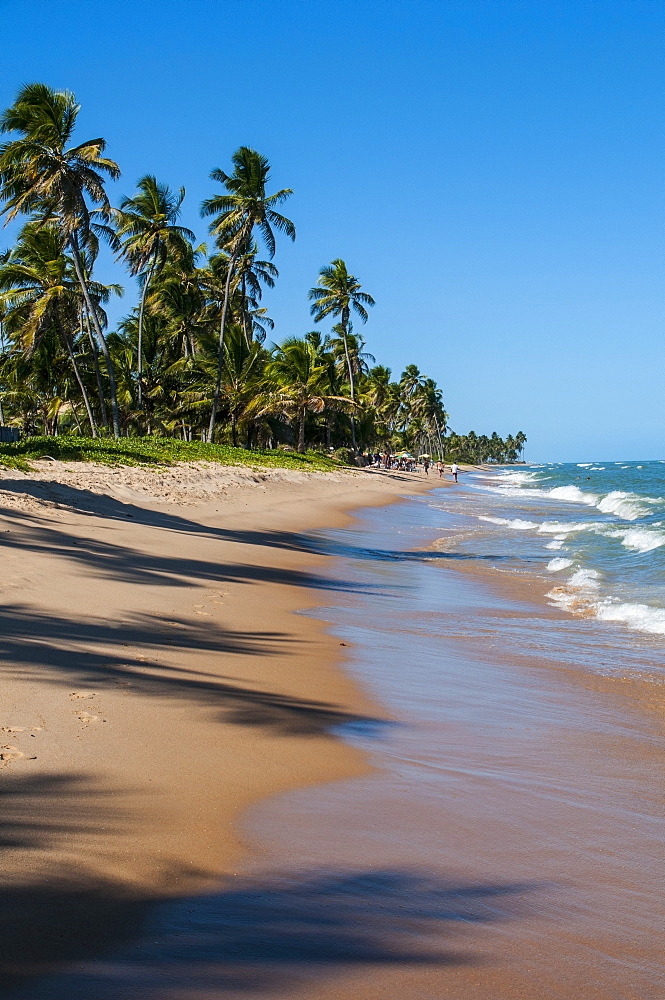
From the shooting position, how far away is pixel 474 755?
440 centimetres

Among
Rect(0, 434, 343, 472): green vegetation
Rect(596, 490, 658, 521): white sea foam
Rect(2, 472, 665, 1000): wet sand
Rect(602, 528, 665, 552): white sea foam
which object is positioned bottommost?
Rect(2, 472, 665, 1000): wet sand

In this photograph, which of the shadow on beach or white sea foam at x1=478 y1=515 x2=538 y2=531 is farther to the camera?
white sea foam at x1=478 y1=515 x2=538 y2=531

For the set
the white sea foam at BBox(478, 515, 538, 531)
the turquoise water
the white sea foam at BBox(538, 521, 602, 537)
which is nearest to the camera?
the turquoise water

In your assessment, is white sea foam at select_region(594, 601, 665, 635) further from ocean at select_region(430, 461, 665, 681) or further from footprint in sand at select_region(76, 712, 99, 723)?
footprint in sand at select_region(76, 712, 99, 723)

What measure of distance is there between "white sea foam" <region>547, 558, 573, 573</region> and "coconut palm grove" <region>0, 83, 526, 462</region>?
17.5 metres

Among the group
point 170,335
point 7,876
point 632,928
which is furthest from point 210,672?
point 170,335

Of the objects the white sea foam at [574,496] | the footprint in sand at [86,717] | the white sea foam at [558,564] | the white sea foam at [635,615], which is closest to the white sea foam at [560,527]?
the white sea foam at [558,564]

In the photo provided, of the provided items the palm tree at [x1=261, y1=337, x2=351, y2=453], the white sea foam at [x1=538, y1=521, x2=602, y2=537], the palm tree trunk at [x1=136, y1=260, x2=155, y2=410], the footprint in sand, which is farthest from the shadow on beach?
the palm tree at [x1=261, y1=337, x2=351, y2=453]

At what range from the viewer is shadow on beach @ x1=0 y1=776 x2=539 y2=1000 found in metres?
2.14

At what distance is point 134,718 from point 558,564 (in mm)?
10734

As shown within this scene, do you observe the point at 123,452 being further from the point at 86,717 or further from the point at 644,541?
the point at 86,717

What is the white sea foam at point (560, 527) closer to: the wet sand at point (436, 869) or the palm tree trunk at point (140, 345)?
the wet sand at point (436, 869)

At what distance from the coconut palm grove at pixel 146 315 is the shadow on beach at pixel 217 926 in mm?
24946

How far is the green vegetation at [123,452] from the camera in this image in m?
21.6
